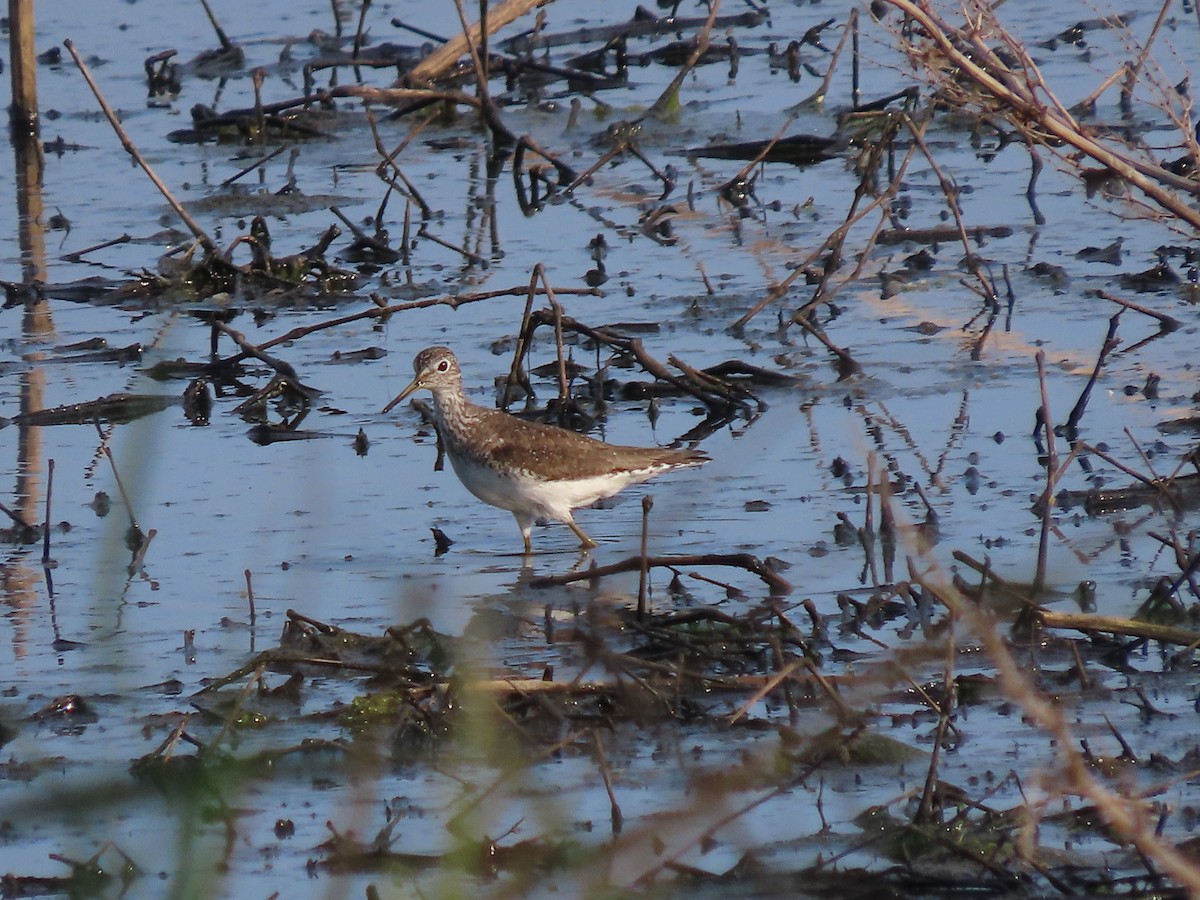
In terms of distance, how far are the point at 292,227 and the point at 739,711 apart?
304 inches

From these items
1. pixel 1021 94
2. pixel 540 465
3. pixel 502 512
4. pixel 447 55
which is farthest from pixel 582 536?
pixel 447 55

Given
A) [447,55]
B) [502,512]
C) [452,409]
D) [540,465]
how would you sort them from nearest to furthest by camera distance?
[540,465]
[452,409]
[502,512]
[447,55]

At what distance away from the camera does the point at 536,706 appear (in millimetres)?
5309

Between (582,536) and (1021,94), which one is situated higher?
(1021,94)

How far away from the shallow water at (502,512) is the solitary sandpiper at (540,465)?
20 cm

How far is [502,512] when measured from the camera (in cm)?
838

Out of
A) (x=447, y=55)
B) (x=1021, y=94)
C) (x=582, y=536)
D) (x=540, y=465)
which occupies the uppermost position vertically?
(x=1021, y=94)

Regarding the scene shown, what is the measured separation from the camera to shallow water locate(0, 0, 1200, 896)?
4.75 metres

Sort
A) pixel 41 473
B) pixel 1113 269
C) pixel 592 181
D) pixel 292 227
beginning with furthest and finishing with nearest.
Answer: pixel 592 181, pixel 292 227, pixel 1113 269, pixel 41 473

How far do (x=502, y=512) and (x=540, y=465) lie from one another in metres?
0.86

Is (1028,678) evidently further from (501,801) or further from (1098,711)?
(501,801)

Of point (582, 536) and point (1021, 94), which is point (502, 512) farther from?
point (1021, 94)

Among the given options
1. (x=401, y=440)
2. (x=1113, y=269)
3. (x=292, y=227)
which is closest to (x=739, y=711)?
(x=401, y=440)

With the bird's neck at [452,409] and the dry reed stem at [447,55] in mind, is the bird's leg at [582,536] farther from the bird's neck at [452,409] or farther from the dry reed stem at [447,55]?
the dry reed stem at [447,55]
